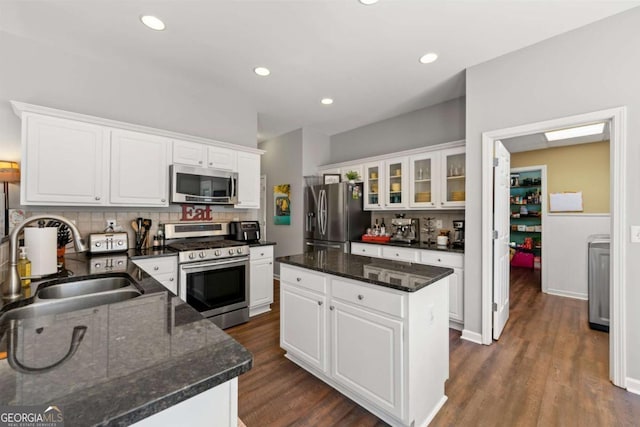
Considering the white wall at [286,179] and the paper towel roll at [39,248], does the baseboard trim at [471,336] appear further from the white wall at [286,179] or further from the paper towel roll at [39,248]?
the paper towel roll at [39,248]

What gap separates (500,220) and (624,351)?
1307 mm

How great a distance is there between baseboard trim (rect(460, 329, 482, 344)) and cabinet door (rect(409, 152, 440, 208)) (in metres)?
1.53

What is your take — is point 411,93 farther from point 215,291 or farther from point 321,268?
point 215,291

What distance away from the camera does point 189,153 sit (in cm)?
312

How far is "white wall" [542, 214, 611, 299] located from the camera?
3955 millimetres

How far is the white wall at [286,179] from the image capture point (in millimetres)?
4965

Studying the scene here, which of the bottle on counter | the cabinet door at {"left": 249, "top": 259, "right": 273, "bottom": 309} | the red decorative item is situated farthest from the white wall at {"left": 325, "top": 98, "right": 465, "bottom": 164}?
the bottle on counter

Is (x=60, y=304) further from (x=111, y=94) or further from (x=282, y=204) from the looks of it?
(x=282, y=204)

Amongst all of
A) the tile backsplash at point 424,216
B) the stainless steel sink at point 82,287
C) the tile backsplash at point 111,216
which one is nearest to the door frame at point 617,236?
the tile backsplash at point 424,216

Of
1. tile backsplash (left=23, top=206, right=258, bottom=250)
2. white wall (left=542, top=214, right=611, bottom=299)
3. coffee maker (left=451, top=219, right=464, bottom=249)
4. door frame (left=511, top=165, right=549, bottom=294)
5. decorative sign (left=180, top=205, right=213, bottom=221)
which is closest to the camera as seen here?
tile backsplash (left=23, top=206, right=258, bottom=250)

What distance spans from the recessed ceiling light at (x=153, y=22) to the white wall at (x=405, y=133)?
11.0ft

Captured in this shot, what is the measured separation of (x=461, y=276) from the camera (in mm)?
2947

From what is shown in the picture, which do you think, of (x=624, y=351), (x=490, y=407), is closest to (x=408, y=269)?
(x=490, y=407)

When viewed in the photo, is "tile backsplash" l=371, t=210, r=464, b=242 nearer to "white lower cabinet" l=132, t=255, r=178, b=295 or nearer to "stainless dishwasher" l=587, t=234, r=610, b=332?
"stainless dishwasher" l=587, t=234, r=610, b=332
